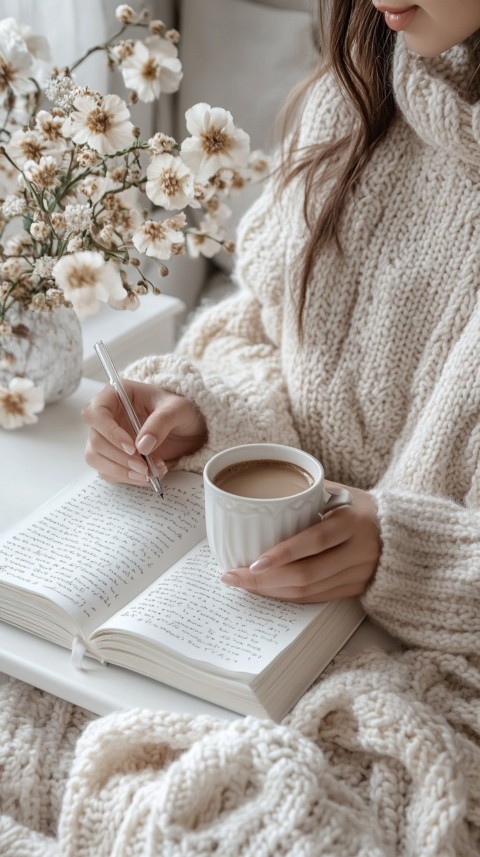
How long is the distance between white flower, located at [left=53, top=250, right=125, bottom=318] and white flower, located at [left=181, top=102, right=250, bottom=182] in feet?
0.45

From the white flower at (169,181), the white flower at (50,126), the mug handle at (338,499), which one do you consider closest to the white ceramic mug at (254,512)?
the mug handle at (338,499)

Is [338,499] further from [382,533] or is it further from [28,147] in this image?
[28,147]

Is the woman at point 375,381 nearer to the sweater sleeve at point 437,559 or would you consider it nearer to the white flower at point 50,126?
the sweater sleeve at point 437,559

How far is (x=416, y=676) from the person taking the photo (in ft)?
2.45

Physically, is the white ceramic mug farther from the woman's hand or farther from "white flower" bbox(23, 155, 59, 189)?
"white flower" bbox(23, 155, 59, 189)

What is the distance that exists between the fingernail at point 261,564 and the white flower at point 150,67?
47 cm

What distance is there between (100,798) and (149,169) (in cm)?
51

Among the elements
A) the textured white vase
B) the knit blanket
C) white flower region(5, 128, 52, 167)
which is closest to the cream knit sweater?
the knit blanket

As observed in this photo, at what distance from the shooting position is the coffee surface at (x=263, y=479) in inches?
30.2

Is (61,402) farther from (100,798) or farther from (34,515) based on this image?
(100,798)

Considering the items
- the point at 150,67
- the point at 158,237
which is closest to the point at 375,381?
the point at 158,237

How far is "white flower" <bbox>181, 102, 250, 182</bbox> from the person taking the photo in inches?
32.9

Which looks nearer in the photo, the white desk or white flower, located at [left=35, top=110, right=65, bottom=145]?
the white desk

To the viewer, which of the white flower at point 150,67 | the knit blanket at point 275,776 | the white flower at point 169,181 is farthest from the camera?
the white flower at point 150,67
